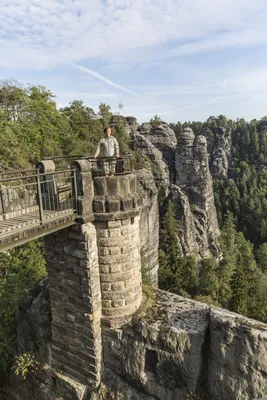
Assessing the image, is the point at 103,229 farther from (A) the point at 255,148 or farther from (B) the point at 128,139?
(A) the point at 255,148

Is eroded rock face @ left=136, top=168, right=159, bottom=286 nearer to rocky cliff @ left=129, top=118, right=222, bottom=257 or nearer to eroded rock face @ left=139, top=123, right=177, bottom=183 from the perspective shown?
rocky cliff @ left=129, top=118, right=222, bottom=257

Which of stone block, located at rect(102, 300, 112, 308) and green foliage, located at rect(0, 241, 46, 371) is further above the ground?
stone block, located at rect(102, 300, 112, 308)

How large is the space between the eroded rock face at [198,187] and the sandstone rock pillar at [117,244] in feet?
111

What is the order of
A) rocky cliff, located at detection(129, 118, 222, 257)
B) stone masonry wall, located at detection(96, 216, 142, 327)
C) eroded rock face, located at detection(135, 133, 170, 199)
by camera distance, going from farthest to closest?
rocky cliff, located at detection(129, 118, 222, 257) → eroded rock face, located at detection(135, 133, 170, 199) → stone masonry wall, located at detection(96, 216, 142, 327)

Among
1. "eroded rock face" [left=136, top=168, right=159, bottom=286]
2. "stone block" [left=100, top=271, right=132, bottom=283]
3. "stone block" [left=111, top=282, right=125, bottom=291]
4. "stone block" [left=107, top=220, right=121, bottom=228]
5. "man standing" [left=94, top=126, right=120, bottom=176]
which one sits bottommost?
"eroded rock face" [left=136, top=168, right=159, bottom=286]

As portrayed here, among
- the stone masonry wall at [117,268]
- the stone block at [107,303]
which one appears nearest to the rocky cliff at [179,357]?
the stone masonry wall at [117,268]

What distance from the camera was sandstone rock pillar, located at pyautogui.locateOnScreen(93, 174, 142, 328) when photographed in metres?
7.23

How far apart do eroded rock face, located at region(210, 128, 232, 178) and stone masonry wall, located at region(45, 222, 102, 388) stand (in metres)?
93.4

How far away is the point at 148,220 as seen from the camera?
98.0 ft

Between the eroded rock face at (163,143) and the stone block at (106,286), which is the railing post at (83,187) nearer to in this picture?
the stone block at (106,286)

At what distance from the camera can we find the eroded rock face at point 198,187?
42.8 metres

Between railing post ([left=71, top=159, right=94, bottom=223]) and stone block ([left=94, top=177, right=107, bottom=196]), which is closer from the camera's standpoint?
railing post ([left=71, top=159, right=94, bottom=223])

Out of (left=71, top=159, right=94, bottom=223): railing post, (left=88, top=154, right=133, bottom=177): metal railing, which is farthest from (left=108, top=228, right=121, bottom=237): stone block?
(left=88, top=154, right=133, bottom=177): metal railing

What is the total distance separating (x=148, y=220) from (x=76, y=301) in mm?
22489
